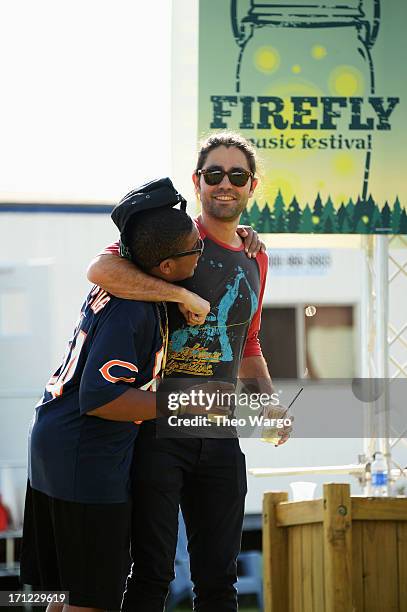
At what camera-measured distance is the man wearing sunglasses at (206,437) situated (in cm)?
310

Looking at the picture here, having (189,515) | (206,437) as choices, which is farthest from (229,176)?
(189,515)

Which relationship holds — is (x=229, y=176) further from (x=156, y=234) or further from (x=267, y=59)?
(x=267, y=59)

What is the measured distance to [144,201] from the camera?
9.95 ft

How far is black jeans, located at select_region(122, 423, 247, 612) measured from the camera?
3.10 metres

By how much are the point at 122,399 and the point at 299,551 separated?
69.2 inches

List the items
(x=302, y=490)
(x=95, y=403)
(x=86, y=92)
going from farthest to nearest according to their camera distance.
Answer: (x=86, y=92) < (x=302, y=490) < (x=95, y=403)

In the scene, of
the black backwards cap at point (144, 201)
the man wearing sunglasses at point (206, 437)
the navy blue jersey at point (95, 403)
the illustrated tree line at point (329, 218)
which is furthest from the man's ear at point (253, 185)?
the illustrated tree line at point (329, 218)

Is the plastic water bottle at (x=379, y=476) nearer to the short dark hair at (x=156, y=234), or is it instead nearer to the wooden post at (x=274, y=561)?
the wooden post at (x=274, y=561)

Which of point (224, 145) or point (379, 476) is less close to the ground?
point (224, 145)

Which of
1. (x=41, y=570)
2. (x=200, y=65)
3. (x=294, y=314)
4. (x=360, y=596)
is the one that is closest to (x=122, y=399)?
(x=41, y=570)

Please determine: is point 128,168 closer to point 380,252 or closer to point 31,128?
point 31,128

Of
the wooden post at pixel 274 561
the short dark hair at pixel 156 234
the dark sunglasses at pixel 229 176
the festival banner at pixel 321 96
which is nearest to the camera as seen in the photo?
the short dark hair at pixel 156 234

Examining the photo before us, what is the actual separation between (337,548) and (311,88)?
7.32ft

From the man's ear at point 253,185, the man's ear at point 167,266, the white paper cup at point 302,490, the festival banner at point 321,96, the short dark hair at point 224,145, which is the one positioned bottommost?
the white paper cup at point 302,490
